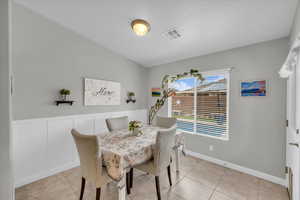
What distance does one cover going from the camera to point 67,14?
2.20m

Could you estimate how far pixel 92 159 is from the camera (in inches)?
55.3

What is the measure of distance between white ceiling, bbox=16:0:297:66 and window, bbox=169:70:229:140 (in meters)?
0.72

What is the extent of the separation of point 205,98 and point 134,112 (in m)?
2.06

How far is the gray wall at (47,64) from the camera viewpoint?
2.09 meters

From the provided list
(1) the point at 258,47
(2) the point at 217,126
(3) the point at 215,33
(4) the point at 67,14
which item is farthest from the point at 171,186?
(4) the point at 67,14

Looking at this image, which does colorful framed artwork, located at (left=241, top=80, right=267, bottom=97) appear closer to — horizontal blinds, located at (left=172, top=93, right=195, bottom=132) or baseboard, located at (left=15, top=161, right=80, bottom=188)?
horizontal blinds, located at (left=172, top=93, right=195, bottom=132)

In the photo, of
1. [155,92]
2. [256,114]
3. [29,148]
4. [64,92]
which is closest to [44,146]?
[29,148]

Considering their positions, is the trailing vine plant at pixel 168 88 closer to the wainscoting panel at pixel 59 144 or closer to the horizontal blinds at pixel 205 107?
the horizontal blinds at pixel 205 107

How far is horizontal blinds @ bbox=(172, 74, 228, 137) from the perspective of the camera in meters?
2.82

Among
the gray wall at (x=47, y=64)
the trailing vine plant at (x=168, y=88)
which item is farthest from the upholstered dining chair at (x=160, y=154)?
the gray wall at (x=47, y=64)

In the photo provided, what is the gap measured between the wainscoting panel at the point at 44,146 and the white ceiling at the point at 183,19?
6.14ft

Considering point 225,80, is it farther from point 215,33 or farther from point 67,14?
point 67,14

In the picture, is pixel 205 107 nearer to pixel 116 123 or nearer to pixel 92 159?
pixel 116 123

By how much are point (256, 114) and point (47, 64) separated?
3957 mm
